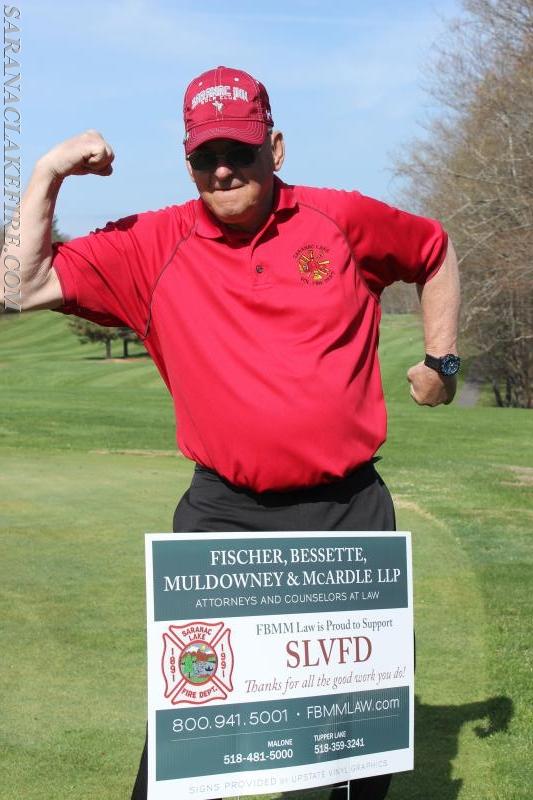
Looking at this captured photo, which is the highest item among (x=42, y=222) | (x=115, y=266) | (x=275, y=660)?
(x=42, y=222)

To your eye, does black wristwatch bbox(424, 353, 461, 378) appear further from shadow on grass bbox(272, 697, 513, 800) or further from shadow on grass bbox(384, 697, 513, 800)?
shadow on grass bbox(384, 697, 513, 800)

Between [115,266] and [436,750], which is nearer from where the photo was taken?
[115,266]

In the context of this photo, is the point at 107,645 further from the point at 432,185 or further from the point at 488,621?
the point at 432,185

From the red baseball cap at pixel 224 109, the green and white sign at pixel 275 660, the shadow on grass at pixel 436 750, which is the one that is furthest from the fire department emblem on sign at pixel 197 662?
the red baseball cap at pixel 224 109

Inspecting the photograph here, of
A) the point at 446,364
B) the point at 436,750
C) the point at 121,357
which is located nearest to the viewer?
the point at 446,364

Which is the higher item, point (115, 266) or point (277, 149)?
point (277, 149)

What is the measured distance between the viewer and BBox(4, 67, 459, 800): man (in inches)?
129

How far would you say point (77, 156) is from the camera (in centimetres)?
328

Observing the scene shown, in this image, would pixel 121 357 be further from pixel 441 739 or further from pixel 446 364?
pixel 446 364

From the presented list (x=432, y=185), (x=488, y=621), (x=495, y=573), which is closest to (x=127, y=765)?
(x=488, y=621)

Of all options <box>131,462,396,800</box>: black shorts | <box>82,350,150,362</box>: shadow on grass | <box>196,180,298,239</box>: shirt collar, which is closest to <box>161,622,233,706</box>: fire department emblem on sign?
<box>131,462,396,800</box>: black shorts

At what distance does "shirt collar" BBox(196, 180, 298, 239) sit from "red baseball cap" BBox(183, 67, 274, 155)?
16 cm

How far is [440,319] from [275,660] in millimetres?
1197

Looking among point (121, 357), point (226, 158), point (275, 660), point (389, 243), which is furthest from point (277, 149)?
point (121, 357)
